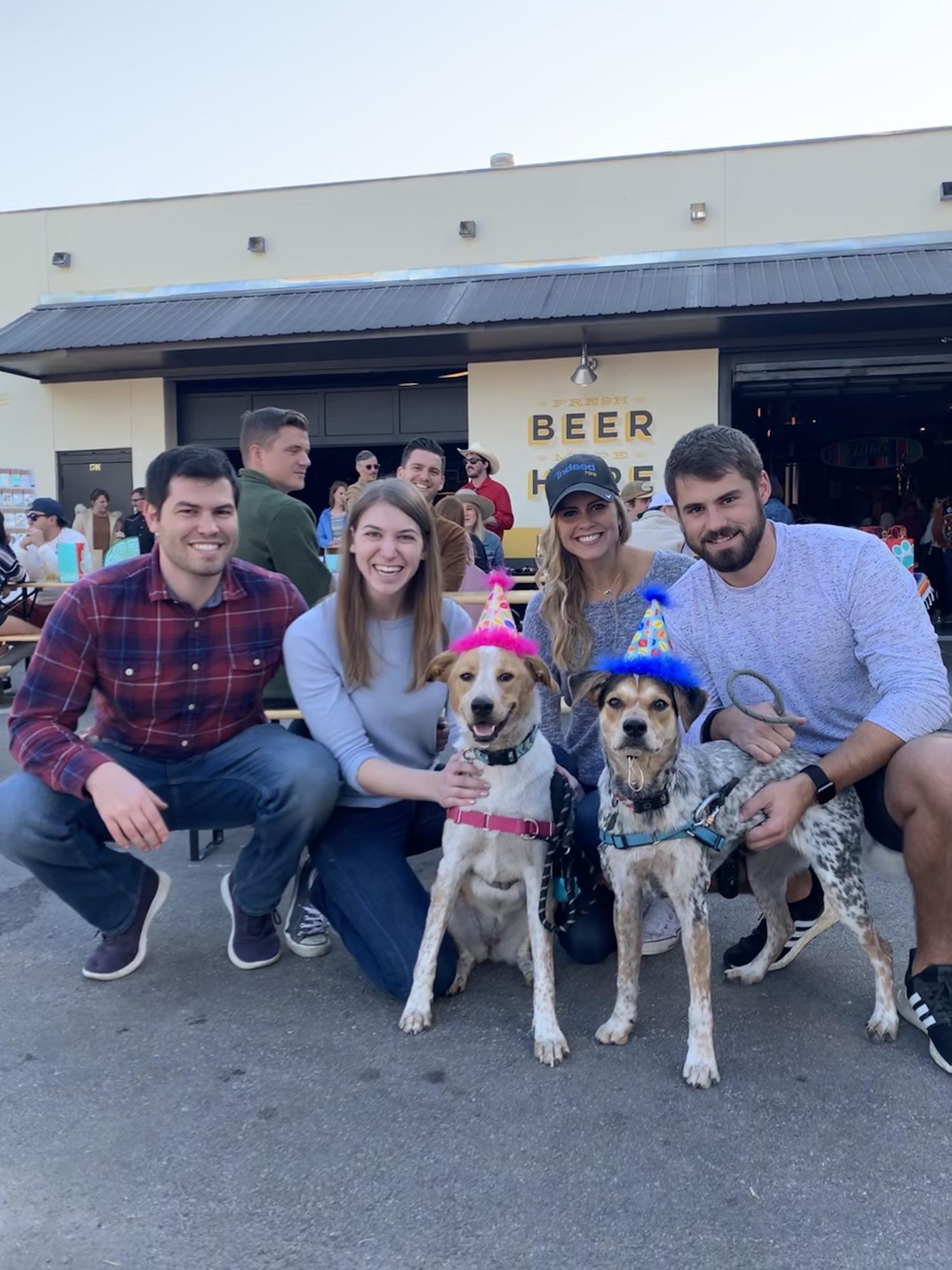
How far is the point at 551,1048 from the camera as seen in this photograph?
2.43 meters

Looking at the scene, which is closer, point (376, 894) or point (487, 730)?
point (487, 730)

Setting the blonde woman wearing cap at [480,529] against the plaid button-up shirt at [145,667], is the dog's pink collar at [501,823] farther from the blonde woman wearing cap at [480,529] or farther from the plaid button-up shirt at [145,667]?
the blonde woman wearing cap at [480,529]

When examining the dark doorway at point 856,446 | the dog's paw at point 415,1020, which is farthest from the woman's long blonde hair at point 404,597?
the dark doorway at point 856,446

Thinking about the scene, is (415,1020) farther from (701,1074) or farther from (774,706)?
(774,706)

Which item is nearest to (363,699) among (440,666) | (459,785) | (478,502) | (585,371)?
(440,666)

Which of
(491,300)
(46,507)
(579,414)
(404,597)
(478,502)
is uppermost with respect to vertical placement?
(491,300)


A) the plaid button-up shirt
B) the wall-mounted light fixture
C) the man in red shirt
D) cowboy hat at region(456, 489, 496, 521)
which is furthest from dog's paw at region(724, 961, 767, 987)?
the wall-mounted light fixture

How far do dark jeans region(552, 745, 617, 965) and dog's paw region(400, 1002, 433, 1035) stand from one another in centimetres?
54

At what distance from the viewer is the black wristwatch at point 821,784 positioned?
97.6 inches

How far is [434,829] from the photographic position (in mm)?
3156

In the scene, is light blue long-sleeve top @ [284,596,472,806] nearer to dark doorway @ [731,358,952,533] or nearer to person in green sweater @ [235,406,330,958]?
person in green sweater @ [235,406,330,958]

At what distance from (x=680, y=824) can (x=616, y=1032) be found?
2.04 feet

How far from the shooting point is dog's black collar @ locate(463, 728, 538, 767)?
2.65 m

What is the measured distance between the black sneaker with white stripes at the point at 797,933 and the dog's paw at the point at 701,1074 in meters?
0.63
